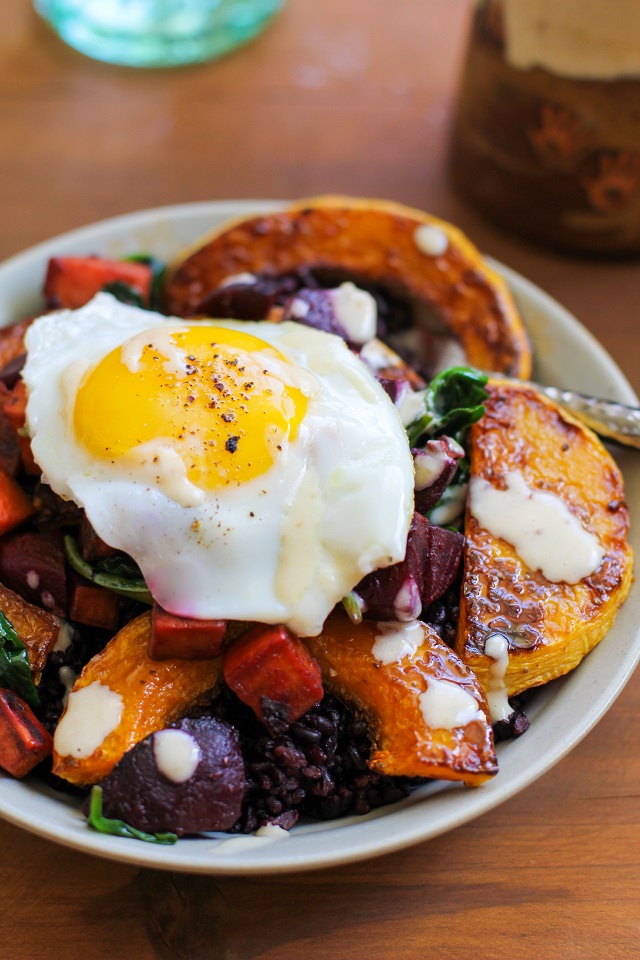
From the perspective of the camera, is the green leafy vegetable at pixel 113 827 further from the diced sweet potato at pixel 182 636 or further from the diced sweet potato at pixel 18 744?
the diced sweet potato at pixel 182 636

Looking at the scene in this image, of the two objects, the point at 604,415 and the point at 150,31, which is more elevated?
the point at 150,31

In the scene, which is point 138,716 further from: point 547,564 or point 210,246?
point 210,246

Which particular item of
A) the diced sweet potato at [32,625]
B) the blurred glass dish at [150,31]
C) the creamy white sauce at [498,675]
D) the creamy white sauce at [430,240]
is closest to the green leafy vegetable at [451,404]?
the creamy white sauce at [498,675]

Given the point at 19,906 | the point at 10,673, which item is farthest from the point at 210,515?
the point at 19,906

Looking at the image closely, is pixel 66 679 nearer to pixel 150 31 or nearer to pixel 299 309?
pixel 299 309

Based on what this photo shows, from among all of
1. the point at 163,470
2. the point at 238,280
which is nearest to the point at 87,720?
the point at 163,470

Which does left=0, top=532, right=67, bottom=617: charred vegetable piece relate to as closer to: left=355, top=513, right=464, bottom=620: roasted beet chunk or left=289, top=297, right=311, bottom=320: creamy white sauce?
left=355, top=513, right=464, bottom=620: roasted beet chunk

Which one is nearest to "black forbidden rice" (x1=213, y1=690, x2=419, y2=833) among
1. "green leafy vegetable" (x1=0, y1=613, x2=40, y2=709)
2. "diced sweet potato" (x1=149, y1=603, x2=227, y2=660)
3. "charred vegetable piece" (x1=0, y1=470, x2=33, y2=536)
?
"diced sweet potato" (x1=149, y1=603, x2=227, y2=660)

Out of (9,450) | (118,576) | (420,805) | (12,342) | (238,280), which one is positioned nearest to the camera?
(420,805)
